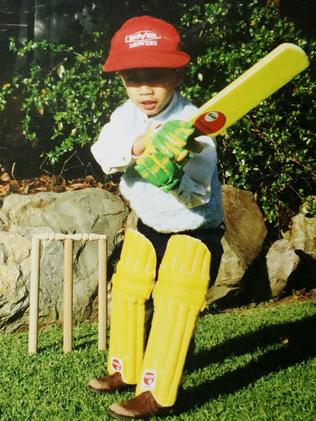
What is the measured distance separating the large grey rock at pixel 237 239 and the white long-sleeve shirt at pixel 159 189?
2013 millimetres

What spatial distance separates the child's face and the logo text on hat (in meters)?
0.11

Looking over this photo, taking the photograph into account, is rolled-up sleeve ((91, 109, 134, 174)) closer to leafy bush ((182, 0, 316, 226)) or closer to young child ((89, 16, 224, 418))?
young child ((89, 16, 224, 418))

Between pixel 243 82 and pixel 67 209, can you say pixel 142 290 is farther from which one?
pixel 67 209

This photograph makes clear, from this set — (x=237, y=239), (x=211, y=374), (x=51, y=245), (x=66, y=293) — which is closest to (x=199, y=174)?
(x=211, y=374)

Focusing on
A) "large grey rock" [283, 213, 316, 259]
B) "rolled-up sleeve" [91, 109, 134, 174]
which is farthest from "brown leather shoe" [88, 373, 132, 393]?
"large grey rock" [283, 213, 316, 259]

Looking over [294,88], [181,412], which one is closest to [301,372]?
[181,412]

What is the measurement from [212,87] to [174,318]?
2.87m

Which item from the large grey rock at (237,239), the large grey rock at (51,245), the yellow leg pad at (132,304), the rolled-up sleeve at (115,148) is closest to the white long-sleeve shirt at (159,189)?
the rolled-up sleeve at (115,148)

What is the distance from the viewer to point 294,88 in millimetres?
4684

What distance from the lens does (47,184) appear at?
5086 mm

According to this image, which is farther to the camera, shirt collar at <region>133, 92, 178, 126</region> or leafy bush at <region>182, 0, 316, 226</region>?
leafy bush at <region>182, 0, 316, 226</region>

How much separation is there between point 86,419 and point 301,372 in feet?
3.60

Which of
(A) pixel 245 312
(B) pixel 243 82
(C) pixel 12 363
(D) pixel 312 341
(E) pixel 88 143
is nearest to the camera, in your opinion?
(B) pixel 243 82

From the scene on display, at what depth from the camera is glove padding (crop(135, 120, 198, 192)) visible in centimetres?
207
